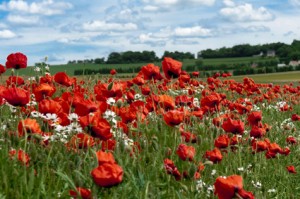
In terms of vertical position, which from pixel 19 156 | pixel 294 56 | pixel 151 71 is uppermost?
pixel 151 71

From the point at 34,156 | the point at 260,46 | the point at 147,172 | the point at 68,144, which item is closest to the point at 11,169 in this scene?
the point at 34,156

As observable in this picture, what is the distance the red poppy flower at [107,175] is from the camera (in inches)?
85.4

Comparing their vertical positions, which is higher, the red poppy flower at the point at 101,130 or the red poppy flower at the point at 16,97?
the red poppy flower at the point at 16,97

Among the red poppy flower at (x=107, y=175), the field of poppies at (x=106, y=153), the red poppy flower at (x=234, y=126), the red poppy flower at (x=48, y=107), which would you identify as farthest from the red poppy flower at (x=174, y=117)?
the red poppy flower at (x=107, y=175)

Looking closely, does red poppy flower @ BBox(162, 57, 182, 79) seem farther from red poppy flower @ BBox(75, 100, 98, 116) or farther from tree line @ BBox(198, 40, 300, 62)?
tree line @ BBox(198, 40, 300, 62)

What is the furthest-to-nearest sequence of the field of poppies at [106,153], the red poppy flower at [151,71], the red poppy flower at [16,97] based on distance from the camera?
the red poppy flower at [151,71]
the red poppy flower at [16,97]
the field of poppies at [106,153]

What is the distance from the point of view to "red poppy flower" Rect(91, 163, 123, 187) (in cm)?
217

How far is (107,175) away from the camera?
217cm

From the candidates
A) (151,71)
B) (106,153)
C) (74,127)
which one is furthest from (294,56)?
(106,153)

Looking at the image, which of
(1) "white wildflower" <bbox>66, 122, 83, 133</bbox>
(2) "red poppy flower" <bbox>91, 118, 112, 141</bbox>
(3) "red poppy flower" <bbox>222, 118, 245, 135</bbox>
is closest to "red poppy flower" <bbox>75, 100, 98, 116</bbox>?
(2) "red poppy flower" <bbox>91, 118, 112, 141</bbox>

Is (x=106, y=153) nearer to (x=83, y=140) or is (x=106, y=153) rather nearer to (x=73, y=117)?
(x=83, y=140)

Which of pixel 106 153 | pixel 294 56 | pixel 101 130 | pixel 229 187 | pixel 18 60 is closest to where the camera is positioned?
pixel 229 187

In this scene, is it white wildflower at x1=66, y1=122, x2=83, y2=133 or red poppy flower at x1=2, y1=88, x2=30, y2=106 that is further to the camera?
white wildflower at x1=66, y1=122, x2=83, y2=133

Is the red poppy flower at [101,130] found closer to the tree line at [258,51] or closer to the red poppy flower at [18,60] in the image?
the red poppy flower at [18,60]
